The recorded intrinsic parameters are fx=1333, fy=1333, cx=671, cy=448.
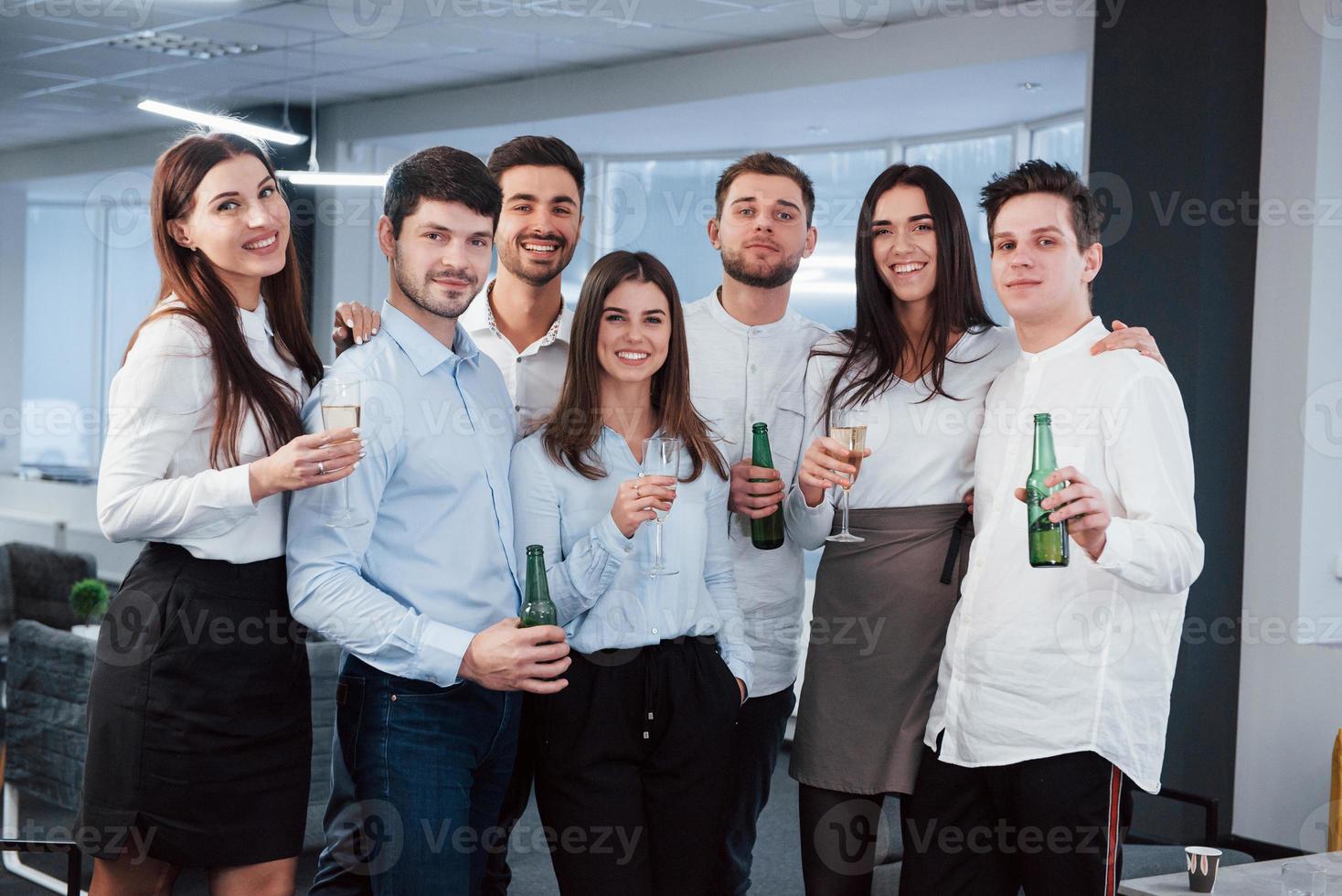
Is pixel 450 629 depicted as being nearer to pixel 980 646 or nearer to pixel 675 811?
pixel 675 811

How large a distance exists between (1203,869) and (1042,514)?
2.76 ft

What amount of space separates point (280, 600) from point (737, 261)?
1.33m

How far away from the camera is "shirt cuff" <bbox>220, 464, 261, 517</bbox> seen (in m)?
2.09

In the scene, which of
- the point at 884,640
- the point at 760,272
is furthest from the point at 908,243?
the point at 884,640

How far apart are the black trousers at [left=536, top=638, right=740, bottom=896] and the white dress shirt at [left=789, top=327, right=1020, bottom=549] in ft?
1.63

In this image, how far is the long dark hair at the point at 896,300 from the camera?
272cm

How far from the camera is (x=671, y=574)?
8.27ft

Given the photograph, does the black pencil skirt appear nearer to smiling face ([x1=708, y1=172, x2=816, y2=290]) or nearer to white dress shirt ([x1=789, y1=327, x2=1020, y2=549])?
white dress shirt ([x1=789, y1=327, x2=1020, y2=549])

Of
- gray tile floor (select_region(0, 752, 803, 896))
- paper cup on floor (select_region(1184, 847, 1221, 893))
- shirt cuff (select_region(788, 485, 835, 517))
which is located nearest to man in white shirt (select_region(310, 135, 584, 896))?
shirt cuff (select_region(788, 485, 835, 517))

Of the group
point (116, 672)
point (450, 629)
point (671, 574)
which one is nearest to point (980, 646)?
point (671, 574)

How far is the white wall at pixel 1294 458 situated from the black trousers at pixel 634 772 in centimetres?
319

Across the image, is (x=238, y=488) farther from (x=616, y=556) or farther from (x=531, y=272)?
(x=531, y=272)

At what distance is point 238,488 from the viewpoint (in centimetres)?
209

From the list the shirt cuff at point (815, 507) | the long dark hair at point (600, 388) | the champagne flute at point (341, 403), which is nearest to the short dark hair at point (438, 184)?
the long dark hair at point (600, 388)
